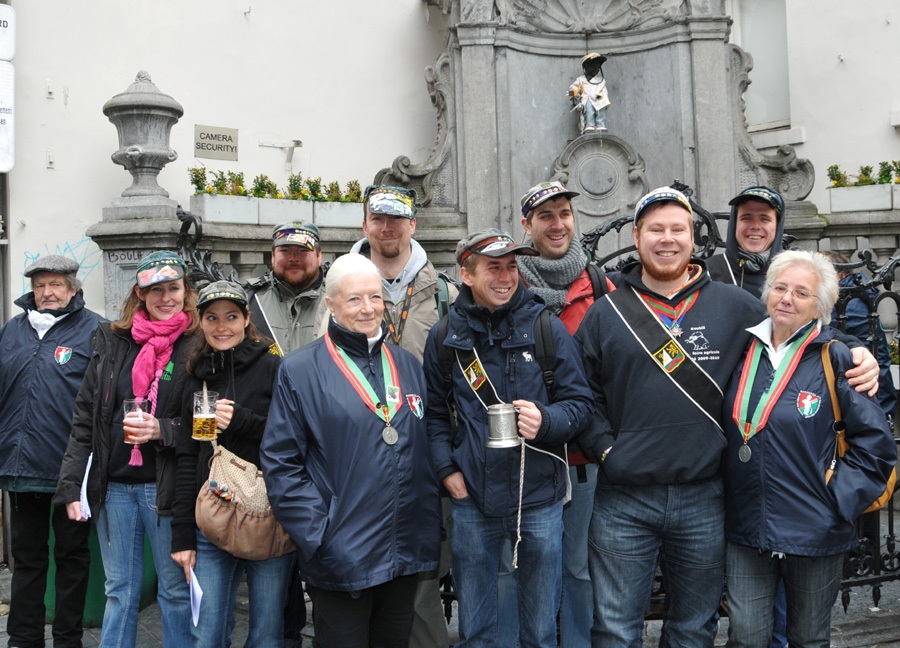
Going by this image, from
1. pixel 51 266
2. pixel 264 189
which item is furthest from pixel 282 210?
pixel 51 266

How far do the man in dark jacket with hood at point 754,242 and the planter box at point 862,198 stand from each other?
18.5 feet

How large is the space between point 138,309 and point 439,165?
18.6 feet

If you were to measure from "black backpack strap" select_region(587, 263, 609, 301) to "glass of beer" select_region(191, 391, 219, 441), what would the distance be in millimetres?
1545

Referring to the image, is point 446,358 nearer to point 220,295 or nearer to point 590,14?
point 220,295

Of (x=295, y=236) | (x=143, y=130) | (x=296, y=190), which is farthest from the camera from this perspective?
(x=296, y=190)

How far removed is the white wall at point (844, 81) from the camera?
1017cm

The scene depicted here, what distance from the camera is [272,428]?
3266 millimetres

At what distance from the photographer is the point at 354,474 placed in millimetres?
3229

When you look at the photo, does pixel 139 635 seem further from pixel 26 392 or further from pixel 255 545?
pixel 255 545

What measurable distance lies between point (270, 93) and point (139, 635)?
5725 millimetres

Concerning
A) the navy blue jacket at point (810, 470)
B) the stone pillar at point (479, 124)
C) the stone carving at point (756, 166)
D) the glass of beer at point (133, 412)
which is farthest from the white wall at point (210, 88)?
the navy blue jacket at point (810, 470)

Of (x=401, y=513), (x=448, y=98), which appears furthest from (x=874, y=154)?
(x=401, y=513)

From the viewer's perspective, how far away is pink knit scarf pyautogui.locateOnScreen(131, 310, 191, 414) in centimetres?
391

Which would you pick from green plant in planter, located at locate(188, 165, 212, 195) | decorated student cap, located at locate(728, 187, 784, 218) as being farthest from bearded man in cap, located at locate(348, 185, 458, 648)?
green plant in planter, located at locate(188, 165, 212, 195)
